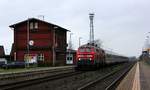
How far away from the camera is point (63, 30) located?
93.4 metres

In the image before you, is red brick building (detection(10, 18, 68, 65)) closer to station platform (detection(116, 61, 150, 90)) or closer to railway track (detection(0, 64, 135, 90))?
station platform (detection(116, 61, 150, 90))

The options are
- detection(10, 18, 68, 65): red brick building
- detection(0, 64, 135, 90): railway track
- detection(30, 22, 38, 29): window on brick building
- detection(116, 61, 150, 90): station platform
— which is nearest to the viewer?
detection(0, 64, 135, 90): railway track

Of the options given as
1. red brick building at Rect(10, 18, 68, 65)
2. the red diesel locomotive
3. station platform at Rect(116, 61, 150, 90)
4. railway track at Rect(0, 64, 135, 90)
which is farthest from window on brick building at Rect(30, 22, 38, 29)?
railway track at Rect(0, 64, 135, 90)

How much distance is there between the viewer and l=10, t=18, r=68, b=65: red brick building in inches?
3310

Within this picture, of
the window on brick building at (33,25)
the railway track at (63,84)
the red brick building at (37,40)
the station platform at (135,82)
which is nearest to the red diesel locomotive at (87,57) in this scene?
the station platform at (135,82)

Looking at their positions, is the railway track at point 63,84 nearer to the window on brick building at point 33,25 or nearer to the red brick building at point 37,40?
the red brick building at point 37,40

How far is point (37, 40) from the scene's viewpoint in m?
85.1

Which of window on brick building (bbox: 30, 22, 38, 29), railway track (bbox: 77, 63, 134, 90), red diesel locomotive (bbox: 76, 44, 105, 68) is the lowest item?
railway track (bbox: 77, 63, 134, 90)

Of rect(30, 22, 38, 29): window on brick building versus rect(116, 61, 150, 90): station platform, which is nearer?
rect(116, 61, 150, 90): station platform

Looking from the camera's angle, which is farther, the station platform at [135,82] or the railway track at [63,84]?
the station platform at [135,82]

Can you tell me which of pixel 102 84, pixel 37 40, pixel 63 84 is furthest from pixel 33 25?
pixel 102 84

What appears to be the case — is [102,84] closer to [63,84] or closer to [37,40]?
[63,84]

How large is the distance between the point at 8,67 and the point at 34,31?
21.2 metres

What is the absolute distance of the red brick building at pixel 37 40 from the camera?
84062mm
